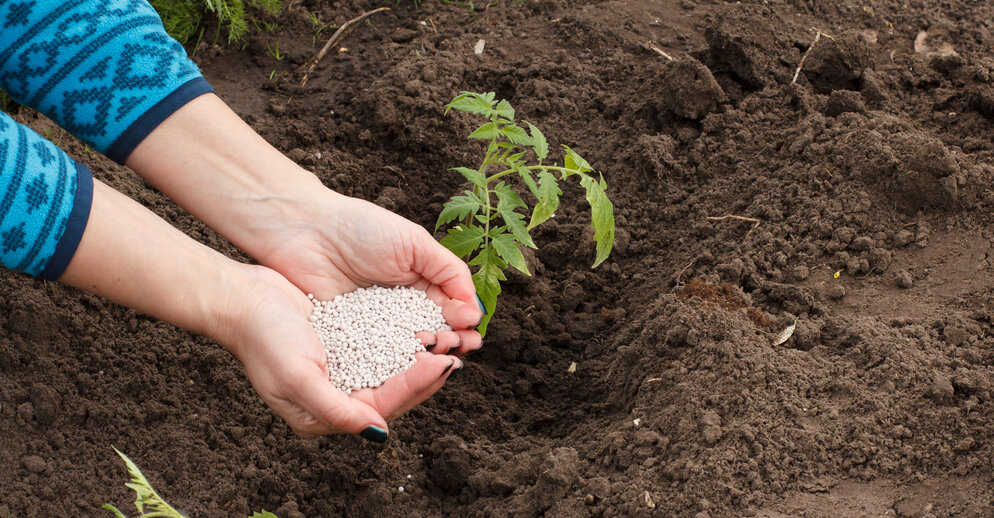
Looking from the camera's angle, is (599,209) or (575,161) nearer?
(599,209)

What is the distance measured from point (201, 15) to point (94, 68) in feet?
5.61

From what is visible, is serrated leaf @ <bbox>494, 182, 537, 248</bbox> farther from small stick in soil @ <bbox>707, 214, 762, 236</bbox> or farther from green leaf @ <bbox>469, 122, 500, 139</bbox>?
small stick in soil @ <bbox>707, 214, 762, 236</bbox>

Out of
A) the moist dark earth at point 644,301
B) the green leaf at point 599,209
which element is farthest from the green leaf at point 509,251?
the moist dark earth at point 644,301

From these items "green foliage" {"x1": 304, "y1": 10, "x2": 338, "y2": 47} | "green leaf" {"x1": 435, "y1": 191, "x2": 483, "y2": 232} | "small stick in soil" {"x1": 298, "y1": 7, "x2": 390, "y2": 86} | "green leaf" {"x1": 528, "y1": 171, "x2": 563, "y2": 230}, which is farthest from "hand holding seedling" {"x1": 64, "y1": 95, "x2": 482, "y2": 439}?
"green foliage" {"x1": 304, "y1": 10, "x2": 338, "y2": 47}

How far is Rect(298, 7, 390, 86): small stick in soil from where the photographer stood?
4066 mm

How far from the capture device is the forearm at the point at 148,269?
7.28ft

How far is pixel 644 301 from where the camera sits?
3.07 meters

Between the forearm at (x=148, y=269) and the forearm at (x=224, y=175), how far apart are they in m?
0.28

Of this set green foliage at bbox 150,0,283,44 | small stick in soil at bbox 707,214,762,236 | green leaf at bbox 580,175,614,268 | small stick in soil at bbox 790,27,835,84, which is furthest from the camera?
green foliage at bbox 150,0,283,44

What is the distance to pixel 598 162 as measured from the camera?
11.7ft

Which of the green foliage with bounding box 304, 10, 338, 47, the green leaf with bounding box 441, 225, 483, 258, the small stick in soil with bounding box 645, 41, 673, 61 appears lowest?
the green leaf with bounding box 441, 225, 483, 258

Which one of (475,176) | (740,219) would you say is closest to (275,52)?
(475,176)

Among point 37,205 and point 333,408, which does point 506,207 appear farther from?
point 37,205

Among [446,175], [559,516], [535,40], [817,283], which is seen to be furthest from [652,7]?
[559,516]
